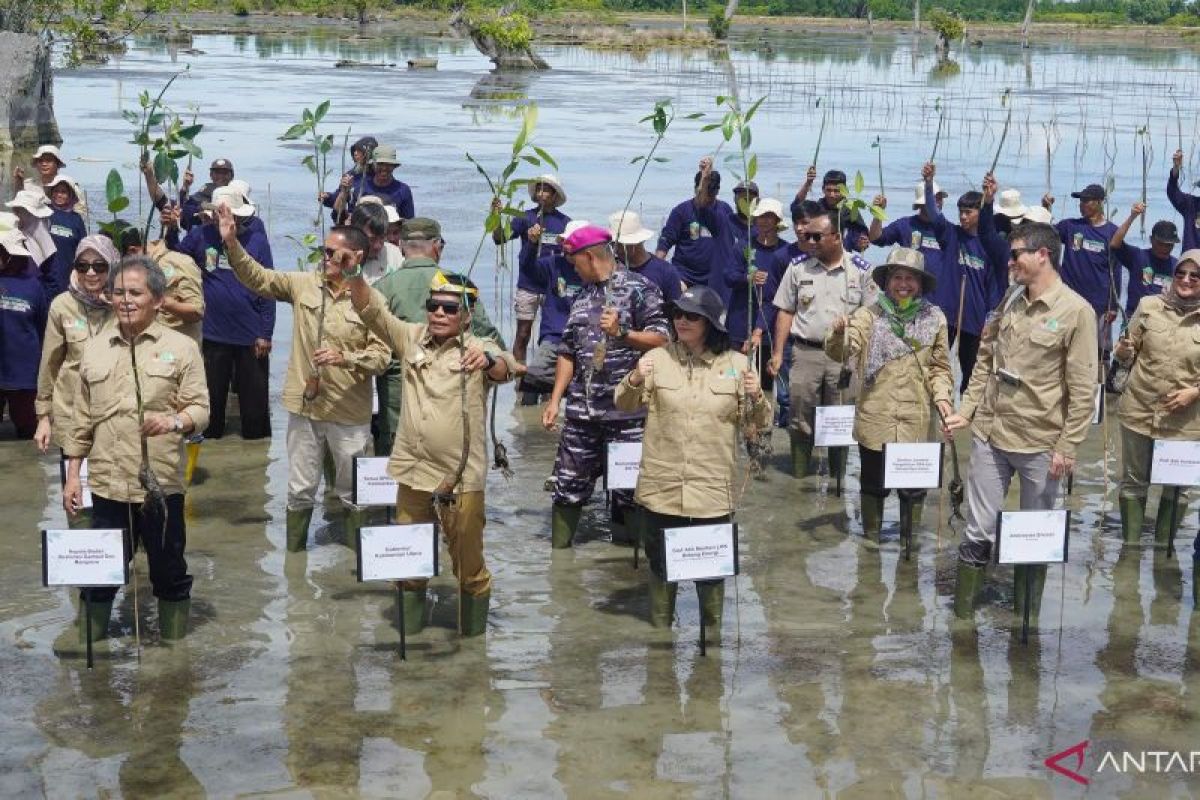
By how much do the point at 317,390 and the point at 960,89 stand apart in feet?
132

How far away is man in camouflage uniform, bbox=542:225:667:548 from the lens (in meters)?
8.77

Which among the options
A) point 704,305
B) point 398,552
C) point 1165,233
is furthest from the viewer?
point 1165,233

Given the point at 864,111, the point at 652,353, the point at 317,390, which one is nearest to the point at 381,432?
the point at 317,390

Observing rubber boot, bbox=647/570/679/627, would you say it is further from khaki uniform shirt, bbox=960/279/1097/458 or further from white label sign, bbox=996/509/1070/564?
khaki uniform shirt, bbox=960/279/1097/458

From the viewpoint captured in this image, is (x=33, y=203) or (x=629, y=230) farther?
(x=33, y=203)

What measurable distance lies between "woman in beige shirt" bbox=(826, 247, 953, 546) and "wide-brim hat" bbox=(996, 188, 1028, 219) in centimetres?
333

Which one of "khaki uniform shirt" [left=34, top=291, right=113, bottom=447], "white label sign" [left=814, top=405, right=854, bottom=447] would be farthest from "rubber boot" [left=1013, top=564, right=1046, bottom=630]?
"khaki uniform shirt" [left=34, top=291, right=113, bottom=447]

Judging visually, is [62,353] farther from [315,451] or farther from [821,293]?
[821,293]

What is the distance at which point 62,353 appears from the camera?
8.36 meters

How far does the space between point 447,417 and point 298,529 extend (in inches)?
81.4

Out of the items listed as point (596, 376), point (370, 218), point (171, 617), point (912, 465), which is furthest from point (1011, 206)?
point (171, 617)

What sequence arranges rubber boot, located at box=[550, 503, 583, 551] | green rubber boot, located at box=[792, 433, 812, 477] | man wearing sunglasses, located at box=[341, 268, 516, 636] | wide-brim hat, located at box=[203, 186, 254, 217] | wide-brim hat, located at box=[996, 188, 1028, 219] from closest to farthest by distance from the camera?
man wearing sunglasses, located at box=[341, 268, 516, 636], rubber boot, located at box=[550, 503, 583, 551], wide-brim hat, located at box=[203, 186, 254, 217], green rubber boot, located at box=[792, 433, 812, 477], wide-brim hat, located at box=[996, 188, 1028, 219]

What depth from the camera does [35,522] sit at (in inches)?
382

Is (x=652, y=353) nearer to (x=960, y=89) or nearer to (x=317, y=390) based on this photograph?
(x=317, y=390)
